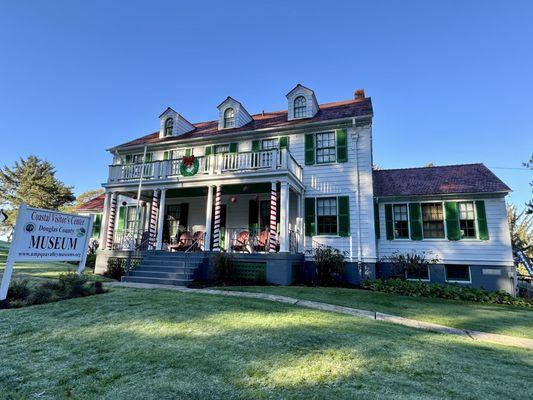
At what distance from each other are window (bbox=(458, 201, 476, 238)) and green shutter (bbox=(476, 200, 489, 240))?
176 mm

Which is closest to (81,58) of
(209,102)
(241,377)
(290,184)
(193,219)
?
(209,102)

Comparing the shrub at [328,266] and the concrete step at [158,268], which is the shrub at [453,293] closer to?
the shrub at [328,266]

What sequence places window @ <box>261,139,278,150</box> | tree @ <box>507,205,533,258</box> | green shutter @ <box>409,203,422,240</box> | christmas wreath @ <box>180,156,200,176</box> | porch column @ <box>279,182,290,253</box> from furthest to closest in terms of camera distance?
tree @ <box>507,205,533,258</box>
window @ <box>261,139,278,150</box>
christmas wreath @ <box>180,156,200,176</box>
green shutter @ <box>409,203,422,240</box>
porch column @ <box>279,182,290,253</box>

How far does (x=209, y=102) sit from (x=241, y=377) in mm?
17142

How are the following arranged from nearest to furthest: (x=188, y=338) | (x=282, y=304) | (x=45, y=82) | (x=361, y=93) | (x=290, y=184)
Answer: (x=188, y=338), (x=282, y=304), (x=290, y=184), (x=361, y=93), (x=45, y=82)

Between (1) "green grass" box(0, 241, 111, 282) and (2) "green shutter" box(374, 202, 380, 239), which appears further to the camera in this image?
(2) "green shutter" box(374, 202, 380, 239)

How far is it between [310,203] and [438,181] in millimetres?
5927

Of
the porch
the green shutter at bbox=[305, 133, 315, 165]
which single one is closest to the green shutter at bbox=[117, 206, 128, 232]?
the porch

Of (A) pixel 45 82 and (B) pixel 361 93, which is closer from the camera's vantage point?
(B) pixel 361 93

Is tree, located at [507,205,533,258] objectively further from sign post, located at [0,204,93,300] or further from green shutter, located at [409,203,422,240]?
sign post, located at [0,204,93,300]

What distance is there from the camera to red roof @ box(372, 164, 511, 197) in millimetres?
12117

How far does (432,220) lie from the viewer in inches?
498

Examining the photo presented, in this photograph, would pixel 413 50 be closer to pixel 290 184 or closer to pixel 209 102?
pixel 290 184

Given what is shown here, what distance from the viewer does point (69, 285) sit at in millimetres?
6988
